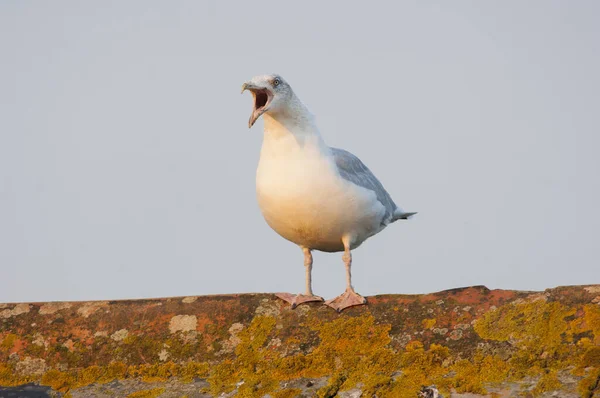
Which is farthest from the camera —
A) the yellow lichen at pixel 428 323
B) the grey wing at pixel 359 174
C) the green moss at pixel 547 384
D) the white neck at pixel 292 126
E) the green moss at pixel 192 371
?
the grey wing at pixel 359 174

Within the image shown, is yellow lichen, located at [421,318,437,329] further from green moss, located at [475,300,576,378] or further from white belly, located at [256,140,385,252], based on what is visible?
white belly, located at [256,140,385,252]

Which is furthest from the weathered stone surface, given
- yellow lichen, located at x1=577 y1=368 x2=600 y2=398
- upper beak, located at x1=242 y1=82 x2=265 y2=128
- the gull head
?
the gull head

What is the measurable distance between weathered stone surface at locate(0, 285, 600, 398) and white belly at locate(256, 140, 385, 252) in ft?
4.89

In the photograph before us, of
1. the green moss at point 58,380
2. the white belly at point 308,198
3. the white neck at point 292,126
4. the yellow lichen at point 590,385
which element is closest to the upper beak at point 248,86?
the white neck at point 292,126

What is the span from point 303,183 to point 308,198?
0.47 feet

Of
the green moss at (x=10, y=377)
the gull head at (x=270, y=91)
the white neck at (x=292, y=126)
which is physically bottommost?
the green moss at (x=10, y=377)

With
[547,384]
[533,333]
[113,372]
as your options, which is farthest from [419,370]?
[113,372]

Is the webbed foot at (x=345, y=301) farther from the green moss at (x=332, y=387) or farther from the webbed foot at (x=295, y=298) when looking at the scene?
the green moss at (x=332, y=387)

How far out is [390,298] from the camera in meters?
8.27

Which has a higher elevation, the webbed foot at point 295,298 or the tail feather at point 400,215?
the tail feather at point 400,215

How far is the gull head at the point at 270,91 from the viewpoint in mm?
10023

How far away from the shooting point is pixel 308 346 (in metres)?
7.75

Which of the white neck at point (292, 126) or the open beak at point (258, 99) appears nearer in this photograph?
the open beak at point (258, 99)

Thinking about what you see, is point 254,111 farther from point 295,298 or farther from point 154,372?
point 154,372
